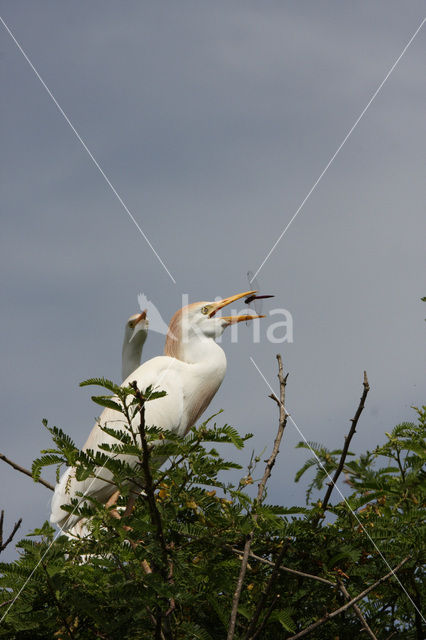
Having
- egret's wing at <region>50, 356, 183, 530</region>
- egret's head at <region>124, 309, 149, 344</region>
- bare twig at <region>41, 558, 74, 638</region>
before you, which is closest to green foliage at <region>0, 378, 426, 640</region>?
bare twig at <region>41, 558, 74, 638</region>

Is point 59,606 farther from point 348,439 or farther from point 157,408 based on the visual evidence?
point 157,408

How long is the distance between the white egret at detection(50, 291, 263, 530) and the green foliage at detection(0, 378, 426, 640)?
6.56ft

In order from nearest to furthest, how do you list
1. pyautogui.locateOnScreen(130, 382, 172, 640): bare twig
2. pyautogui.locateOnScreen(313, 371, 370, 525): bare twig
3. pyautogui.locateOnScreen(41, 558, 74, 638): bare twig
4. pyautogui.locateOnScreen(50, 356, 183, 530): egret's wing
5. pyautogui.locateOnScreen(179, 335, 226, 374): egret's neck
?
pyautogui.locateOnScreen(130, 382, 172, 640): bare twig → pyautogui.locateOnScreen(313, 371, 370, 525): bare twig → pyautogui.locateOnScreen(41, 558, 74, 638): bare twig → pyautogui.locateOnScreen(50, 356, 183, 530): egret's wing → pyautogui.locateOnScreen(179, 335, 226, 374): egret's neck

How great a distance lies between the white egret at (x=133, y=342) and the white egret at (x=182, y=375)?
0.82 meters

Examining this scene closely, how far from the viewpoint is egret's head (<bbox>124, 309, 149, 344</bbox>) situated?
21.0ft

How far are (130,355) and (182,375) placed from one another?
4.54 ft

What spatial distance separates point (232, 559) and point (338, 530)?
0.46 m

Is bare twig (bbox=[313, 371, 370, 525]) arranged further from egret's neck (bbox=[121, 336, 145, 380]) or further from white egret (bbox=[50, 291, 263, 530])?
egret's neck (bbox=[121, 336, 145, 380])

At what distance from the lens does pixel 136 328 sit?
21.0ft

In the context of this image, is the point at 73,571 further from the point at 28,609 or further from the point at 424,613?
the point at 424,613

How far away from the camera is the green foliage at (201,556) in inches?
89.7

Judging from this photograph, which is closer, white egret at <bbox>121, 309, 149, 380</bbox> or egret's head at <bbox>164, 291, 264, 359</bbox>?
egret's head at <bbox>164, 291, 264, 359</bbox>

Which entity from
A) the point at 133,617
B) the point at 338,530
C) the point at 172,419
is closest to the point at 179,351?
the point at 172,419

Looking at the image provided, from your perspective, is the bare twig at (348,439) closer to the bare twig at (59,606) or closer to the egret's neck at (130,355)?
the bare twig at (59,606)
